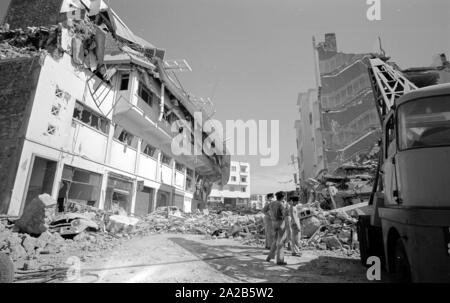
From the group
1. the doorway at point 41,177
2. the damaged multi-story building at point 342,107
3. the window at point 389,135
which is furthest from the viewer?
the damaged multi-story building at point 342,107

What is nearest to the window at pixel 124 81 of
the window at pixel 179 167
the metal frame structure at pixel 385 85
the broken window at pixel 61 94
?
the broken window at pixel 61 94

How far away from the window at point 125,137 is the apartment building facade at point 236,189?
Result: 4847 cm

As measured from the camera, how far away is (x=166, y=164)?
2294 centimetres

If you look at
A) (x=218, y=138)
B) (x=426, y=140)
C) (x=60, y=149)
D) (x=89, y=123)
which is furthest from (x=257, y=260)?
(x=218, y=138)

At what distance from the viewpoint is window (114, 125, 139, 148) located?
16.0 meters

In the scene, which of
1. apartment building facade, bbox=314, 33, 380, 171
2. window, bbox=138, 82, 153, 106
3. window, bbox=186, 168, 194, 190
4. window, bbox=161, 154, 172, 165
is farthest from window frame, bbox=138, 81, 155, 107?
apartment building facade, bbox=314, 33, 380, 171

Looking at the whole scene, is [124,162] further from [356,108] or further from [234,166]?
[234,166]

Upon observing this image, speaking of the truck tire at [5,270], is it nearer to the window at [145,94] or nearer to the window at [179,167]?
the window at [145,94]

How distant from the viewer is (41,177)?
11016 millimetres

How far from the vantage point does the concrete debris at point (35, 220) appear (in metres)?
7.67

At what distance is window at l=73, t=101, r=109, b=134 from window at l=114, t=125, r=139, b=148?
95cm

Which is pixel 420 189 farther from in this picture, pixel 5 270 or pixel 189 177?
pixel 189 177

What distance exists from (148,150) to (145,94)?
451cm
